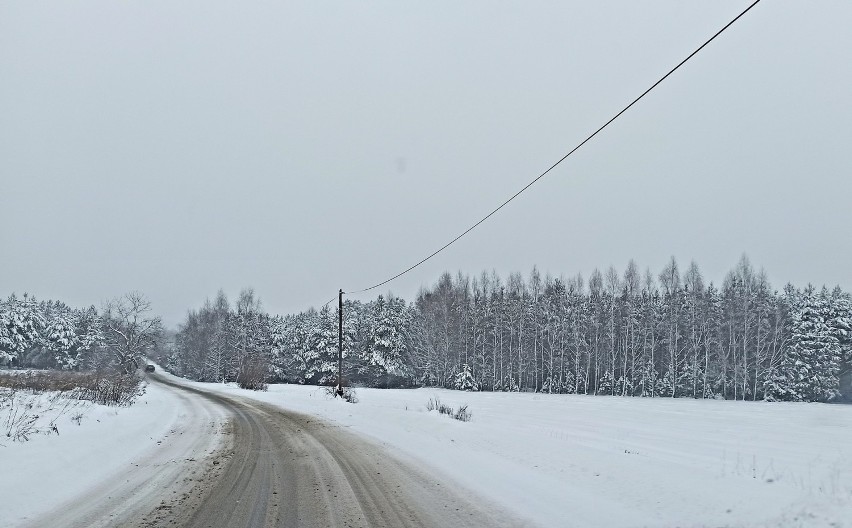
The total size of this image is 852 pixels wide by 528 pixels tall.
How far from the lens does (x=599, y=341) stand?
62344mm

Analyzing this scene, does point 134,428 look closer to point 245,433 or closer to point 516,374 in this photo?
point 245,433

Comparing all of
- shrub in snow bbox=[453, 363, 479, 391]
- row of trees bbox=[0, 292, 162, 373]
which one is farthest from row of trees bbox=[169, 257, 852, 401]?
row of trees bbox=[0, 292, 162, 373]

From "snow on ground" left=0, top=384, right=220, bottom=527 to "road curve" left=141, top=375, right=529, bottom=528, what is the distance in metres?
1.64

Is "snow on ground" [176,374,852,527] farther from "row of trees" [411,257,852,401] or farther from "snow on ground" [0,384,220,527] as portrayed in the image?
"row of trees" [411,257,852,401]

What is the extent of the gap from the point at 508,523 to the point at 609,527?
1127 millimetres

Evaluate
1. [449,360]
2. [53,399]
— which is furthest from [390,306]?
[53,399]

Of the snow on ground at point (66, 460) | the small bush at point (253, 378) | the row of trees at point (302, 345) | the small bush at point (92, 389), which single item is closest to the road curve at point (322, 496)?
the snow on ground at point (66, 460)

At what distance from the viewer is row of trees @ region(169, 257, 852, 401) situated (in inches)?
2013

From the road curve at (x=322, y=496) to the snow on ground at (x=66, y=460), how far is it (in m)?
1.64

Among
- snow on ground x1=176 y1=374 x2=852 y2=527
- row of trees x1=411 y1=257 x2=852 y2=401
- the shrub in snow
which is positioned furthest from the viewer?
the shrub in snow

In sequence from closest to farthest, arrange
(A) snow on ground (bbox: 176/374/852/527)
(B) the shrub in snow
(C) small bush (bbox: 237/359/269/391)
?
(A) snow on ground (bbox: 176/374/852/527) < (C) small bush (bbox: 237/359/269/391) < (B) the shrub in snow

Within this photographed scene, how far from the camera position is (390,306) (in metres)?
69.9

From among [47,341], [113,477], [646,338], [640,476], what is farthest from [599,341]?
[47,341]

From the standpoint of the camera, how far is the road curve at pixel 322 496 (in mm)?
6016
